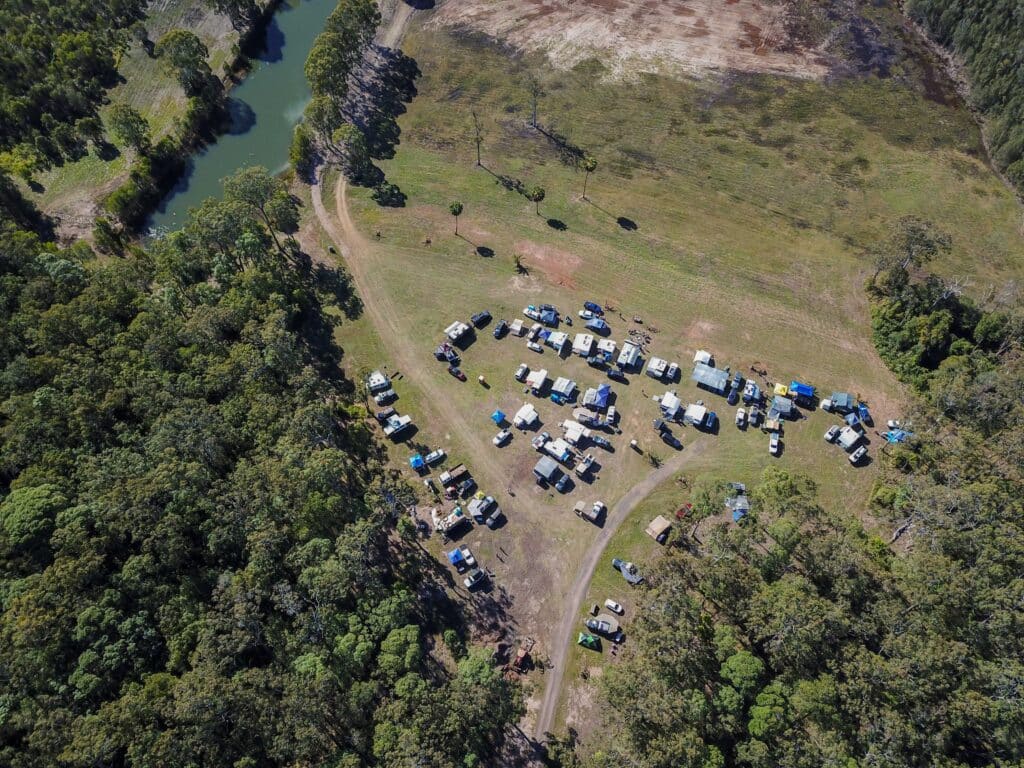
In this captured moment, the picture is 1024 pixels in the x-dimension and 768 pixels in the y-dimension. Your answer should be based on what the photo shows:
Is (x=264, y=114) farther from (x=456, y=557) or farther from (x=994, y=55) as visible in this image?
(x=994, y=55)

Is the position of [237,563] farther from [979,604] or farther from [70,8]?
[70,8]

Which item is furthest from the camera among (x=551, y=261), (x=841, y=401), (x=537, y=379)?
(x=551, y=261)

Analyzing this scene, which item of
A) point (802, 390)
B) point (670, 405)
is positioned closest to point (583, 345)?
point (670, 405)

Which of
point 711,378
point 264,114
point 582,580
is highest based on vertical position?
point 711,378

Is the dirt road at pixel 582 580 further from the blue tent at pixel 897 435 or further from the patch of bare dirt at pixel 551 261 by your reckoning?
the patch of bare dirt at pixel 551 261

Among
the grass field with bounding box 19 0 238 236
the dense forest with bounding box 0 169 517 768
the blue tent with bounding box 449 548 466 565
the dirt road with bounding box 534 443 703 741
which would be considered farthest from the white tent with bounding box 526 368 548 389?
the grass field with bounding box 19 0 238 236

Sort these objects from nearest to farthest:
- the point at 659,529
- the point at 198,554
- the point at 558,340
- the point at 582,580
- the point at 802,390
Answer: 1. the point at 198,554
2. the point at 582,580
3. the point at 659,529
4. the point at 802,390
5. the point at 558,340

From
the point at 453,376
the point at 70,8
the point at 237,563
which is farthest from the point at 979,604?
the point at 70,8

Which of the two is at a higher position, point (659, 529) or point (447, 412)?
point (659, 529)
